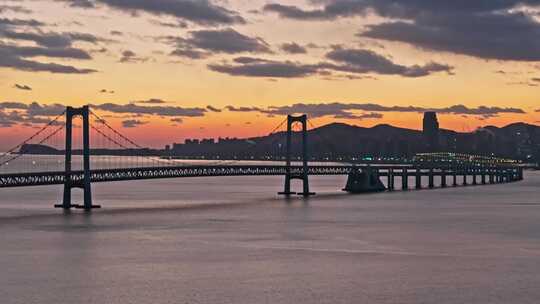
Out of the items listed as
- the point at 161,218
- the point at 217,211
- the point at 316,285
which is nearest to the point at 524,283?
the point at 316,285

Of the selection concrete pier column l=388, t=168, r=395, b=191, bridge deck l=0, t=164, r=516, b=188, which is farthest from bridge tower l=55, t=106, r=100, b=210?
concrete pier column l=388, t=168, r=395, b=191

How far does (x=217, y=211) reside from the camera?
9562cm

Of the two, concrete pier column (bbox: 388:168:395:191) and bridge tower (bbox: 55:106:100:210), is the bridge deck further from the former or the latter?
concrete pier column (bbox: 388:168:395:191)

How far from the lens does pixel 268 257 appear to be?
175 feet

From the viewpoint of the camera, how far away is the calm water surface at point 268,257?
135 feet

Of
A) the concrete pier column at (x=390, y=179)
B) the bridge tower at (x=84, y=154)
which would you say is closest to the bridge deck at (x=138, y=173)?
the bridge tower at (x=84, y=154)

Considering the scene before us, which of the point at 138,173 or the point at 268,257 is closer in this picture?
the point at 268,257

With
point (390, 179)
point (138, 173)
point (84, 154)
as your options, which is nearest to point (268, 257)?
point (84, 154)

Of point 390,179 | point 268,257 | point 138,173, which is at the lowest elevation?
point 268,257

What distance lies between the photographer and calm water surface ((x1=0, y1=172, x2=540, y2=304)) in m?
41.2

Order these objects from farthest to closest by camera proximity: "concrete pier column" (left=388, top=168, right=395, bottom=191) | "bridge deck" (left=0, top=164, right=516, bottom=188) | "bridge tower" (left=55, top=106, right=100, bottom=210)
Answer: "concrete pier column" (left=388, top=168, right=395, bottom=191) → "bridge deck" (left=0, top=164, right=516, bottom=188) → "bridge tower" (left=55, top=106, right=100, bottom=210)

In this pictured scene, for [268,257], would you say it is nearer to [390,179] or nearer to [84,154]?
[84,154]

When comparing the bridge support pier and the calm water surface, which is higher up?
the bridge support pier

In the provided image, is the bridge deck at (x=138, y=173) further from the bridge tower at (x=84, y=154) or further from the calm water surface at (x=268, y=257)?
the calm water surface at (x=268, y=257)
